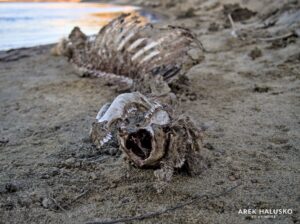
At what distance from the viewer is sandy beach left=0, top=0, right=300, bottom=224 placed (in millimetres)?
2160

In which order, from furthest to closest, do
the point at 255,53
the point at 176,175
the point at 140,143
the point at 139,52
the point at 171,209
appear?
1. the point at 255,53
2. the point at 139,52
3. the point at 176,175
4. the point at 140,143
5. the point at 171,209

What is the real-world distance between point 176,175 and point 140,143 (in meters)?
0.31

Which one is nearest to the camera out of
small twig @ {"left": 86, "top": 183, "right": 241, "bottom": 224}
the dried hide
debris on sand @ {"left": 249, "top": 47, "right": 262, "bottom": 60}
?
small twig @ {"left": 86, "top": 183, "right": 241, "bottom": 224}

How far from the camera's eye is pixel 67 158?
2.78 m

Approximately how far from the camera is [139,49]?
4328mm

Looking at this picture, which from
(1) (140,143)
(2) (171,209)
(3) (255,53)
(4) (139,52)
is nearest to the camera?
(2) (171,209)

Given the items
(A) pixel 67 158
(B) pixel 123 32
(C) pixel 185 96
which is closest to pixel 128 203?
(A) pixel 67 158

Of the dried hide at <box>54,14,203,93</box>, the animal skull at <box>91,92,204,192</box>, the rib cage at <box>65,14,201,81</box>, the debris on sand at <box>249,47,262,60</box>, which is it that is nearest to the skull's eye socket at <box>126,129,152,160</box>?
the animal skull at <box>91,92,204,192</box>

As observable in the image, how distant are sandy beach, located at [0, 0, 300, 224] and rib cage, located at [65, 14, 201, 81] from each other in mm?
278

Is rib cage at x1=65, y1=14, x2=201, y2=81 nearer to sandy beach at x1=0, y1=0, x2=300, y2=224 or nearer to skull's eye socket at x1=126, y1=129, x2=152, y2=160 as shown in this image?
sandy beach at x1=0, y1=0, x2=300, y2=224

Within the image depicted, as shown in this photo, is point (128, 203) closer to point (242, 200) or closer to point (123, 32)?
point (242, 200)

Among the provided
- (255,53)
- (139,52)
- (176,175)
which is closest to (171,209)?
(176,175)

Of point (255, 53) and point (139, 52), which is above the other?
point (139, 52)

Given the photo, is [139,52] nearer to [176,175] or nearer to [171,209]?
[176,175]
